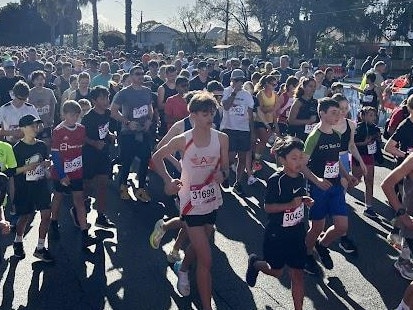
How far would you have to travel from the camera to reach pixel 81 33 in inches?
3905

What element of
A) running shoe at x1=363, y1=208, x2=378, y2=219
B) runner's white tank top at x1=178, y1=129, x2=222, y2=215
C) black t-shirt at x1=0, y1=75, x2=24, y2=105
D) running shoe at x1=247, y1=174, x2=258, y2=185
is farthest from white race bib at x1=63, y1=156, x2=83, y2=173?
black t-shirt at x1=0, y1=75, x2=24, y2=105

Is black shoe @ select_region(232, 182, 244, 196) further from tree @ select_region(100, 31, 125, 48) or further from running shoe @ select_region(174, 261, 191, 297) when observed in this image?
tree @ select_region(100, 31, 125, 48)

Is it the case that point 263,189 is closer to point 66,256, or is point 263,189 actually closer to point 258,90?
point 258,90

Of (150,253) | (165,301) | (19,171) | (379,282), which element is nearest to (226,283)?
(165,301)

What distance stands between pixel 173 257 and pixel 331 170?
189cm

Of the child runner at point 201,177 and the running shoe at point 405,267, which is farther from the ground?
the child runner at point 201,177

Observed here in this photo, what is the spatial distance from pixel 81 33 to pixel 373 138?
98.7m

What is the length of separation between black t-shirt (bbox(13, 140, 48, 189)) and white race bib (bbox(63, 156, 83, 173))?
0.33m

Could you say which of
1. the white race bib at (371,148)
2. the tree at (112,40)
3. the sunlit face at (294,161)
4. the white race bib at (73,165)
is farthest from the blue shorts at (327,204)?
the tree at (112,40)

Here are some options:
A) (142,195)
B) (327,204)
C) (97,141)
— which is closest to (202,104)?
(327,204)

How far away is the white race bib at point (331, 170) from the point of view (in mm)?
5237

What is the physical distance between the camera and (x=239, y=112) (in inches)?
322

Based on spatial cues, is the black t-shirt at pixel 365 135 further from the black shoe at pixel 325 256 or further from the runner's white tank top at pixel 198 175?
the runner's white tank top at pixel 198 175

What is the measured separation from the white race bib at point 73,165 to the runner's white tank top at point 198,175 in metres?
1.93
